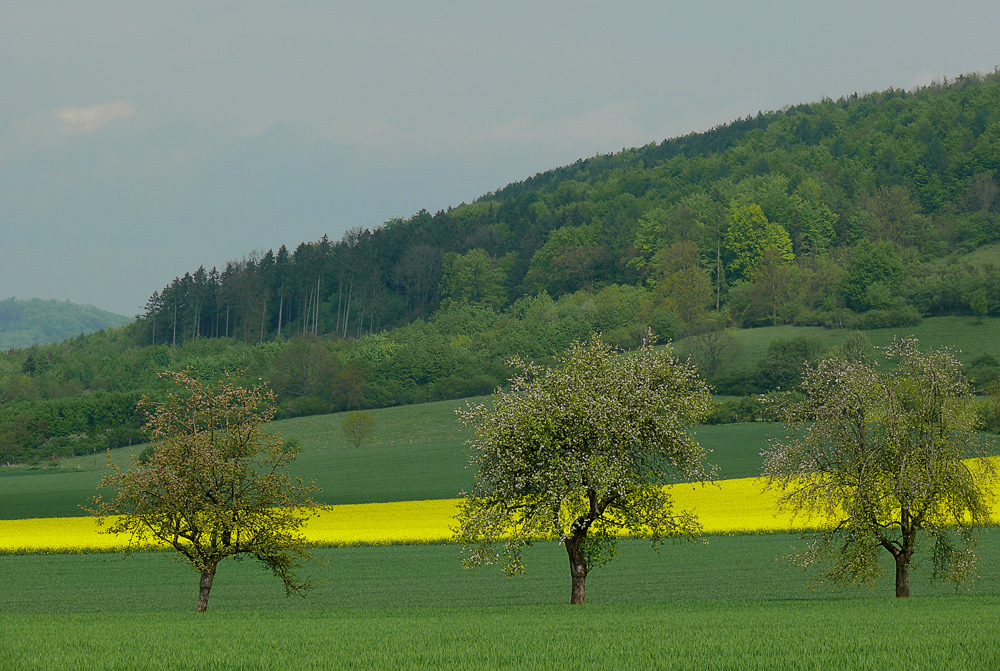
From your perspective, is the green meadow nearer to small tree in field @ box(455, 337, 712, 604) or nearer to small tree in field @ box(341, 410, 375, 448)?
small tree in field @ box(455, 337, 712, 604)

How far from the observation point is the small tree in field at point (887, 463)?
966 inches

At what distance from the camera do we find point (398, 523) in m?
47.3

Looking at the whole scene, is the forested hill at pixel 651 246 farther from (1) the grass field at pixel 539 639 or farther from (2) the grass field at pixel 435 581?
(1) the grass field at pixel 539 639

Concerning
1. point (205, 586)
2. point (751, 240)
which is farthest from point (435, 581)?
point (751, 240)

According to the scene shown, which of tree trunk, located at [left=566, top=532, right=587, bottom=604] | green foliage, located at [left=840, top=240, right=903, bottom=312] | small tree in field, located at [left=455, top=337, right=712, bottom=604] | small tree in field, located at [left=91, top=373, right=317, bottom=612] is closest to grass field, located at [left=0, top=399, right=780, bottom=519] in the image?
small tree in field, located at [left=91, top=373, right=317, bottom=612]

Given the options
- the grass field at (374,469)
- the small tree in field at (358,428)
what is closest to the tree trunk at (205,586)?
the grass field at (374,469)

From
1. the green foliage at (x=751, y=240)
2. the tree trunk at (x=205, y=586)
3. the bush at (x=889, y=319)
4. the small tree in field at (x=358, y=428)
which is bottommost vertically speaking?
the tree trunk at (x=205, y=586)

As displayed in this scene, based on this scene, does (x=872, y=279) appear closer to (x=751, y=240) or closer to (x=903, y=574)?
(x=751, y=240)

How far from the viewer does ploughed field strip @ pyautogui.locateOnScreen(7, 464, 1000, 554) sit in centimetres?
4134

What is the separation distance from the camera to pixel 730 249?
166000mm

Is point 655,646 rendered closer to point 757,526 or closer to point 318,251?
point 757,526

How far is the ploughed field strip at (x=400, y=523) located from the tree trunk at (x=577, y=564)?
12467 millimetres

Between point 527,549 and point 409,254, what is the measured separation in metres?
152

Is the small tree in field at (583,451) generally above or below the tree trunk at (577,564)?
above
